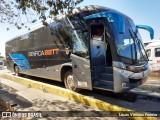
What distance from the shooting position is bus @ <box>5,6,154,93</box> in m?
6.53

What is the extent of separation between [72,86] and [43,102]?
1497mm

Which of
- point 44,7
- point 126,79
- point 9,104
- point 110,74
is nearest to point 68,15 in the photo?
point 44,7

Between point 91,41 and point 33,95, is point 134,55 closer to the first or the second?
point 91,41

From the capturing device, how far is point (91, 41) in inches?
288

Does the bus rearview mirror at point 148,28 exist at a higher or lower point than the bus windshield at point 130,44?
higher

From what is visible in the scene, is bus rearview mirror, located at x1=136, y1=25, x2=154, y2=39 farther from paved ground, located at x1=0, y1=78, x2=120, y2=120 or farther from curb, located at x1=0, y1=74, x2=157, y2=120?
paved ground, located at x1=0, y1=78, x2=120, y2=120

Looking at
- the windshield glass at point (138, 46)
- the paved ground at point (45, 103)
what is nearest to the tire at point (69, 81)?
the paved ground at point (45, 103)

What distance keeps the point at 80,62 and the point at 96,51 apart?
1.02m

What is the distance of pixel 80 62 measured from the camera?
23.7 ft

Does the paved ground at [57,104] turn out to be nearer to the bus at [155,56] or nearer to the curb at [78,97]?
the curb at [78,97]

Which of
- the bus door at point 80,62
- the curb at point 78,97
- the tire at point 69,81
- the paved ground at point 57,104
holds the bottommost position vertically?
the paved ground at point 57,104

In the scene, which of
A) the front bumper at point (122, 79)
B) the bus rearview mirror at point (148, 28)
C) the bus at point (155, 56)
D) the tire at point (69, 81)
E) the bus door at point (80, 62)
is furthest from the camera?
the bus at point (155, 56)

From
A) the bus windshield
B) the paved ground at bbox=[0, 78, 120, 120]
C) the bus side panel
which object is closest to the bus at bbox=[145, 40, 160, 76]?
the bus windshield

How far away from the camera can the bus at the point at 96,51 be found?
21.4 ft
